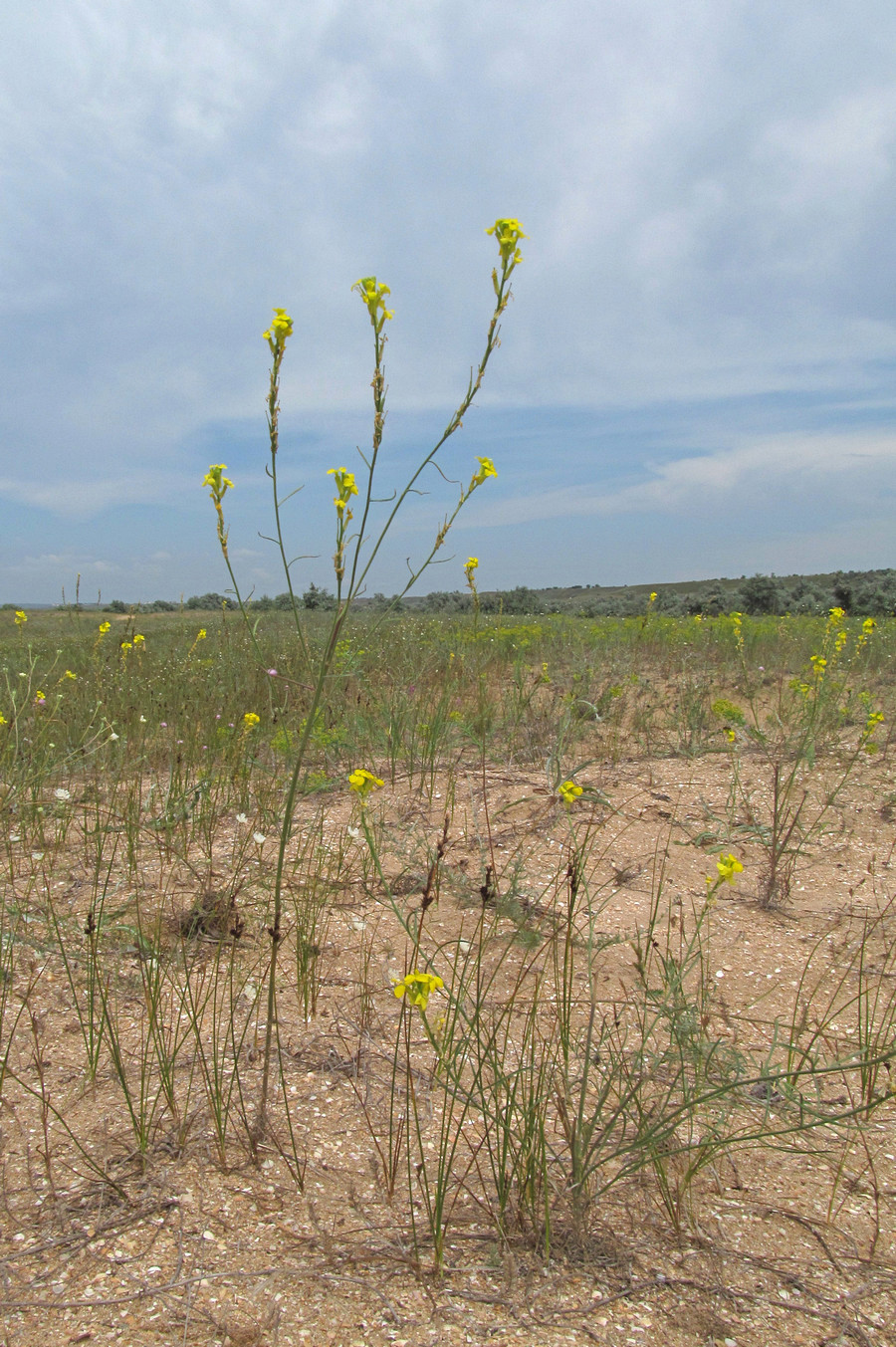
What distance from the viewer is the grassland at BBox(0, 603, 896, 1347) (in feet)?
3.77

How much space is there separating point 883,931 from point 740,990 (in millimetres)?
650

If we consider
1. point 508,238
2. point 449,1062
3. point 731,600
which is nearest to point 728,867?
point 449,1062

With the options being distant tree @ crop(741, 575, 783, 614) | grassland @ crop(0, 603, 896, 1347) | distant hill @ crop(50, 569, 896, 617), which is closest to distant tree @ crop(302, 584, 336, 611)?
grassland @ crop(0, 603, 896, 1347)

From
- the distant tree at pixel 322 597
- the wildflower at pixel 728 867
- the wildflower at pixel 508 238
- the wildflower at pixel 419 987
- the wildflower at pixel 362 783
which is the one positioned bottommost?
the wildflower at pixel 419 987

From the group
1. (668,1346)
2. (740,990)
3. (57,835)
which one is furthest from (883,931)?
(57,835)

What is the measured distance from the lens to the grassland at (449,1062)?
1149mm

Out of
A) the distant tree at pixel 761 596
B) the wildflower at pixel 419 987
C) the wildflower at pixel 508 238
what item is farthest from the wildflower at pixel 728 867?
the distant tree at pixel 761 596

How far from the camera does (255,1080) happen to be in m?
1.64

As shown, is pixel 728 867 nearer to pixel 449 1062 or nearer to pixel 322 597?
pixel 449 1062

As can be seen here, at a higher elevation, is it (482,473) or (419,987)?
(482,473)

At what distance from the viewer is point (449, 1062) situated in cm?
135

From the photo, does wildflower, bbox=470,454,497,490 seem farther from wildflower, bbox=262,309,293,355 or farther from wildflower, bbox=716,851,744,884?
wildflower, bbox=716,851,744,884

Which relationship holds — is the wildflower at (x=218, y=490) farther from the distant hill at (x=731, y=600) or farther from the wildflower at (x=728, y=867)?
the distant hill at (x=731, y=600)

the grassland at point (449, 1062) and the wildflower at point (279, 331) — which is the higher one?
the wildflower at point (279, 331)
